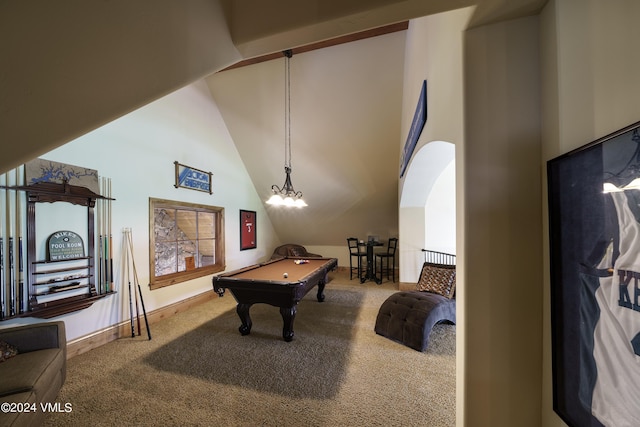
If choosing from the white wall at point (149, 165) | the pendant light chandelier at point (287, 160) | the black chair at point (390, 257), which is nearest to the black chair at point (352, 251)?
the black chair at point (390, 257)

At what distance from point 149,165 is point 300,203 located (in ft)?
7.58

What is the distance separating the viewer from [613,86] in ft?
2.07

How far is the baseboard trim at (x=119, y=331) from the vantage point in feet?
8.54

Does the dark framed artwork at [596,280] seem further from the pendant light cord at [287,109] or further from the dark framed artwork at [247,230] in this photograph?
the dark framed artwork at [247,230]

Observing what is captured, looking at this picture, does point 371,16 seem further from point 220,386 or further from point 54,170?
point 54,170

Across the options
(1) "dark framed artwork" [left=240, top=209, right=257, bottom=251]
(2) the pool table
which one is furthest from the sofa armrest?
(1) "dark framed artwork" [left=240, top=209, right=257, bottom=251]

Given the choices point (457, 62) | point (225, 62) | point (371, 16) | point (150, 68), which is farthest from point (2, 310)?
point (457, 62)

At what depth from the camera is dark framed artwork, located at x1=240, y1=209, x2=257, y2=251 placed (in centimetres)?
550

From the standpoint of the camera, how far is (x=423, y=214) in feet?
15.8

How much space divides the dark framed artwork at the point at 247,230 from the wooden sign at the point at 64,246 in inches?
117

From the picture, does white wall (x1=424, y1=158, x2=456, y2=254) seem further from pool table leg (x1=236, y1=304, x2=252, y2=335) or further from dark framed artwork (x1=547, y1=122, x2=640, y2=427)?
dark framed artwork (x1=547, y1=122, x2=640, y2=427)

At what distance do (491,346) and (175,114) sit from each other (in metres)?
4.76

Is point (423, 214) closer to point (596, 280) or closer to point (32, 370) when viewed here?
point (596, 280)

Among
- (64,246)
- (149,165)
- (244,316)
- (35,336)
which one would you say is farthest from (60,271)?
(244,316)
